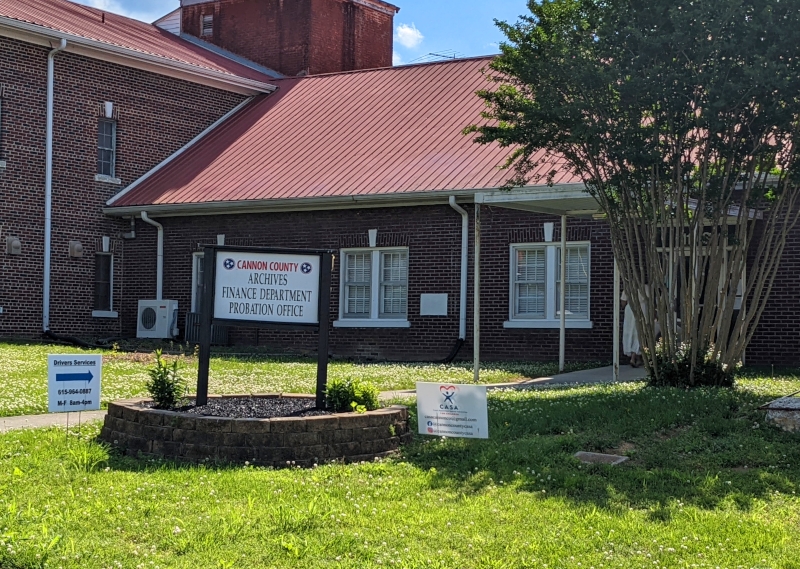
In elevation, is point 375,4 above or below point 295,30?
above

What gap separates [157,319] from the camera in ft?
85.7

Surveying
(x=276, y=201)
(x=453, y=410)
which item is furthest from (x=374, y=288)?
(x=453, y=410)

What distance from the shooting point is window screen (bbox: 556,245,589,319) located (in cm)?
2145

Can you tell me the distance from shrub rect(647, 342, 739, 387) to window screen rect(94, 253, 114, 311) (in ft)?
54.5

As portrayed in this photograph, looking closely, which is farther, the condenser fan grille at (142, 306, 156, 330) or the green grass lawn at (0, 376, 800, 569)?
the condenser fan grille at (142, 306, 156, 330)

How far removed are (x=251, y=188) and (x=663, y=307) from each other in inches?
512

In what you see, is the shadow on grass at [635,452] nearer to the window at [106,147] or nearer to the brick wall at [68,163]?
the brick wall at [68,163]

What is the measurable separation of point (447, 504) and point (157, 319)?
19.3m

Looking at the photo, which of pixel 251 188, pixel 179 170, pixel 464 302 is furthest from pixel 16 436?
pixel 179 170

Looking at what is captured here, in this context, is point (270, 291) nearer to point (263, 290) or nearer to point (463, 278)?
point (263, 290)

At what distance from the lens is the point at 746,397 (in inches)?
468

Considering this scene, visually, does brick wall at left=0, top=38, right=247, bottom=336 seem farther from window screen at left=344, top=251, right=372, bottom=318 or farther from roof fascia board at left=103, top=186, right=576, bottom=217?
window screen at left=344, top=251, right=372, bottom=318

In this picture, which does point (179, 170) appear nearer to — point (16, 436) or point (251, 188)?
point (251, 188)

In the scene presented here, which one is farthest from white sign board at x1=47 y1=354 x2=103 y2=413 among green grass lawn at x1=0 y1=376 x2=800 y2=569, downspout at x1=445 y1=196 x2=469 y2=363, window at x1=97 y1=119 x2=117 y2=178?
window at x1=97 y1=119 x2=117 y2=178
